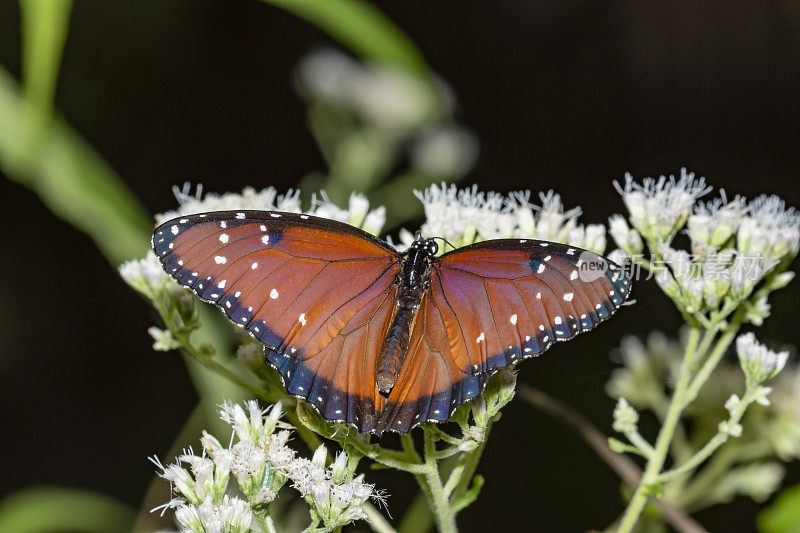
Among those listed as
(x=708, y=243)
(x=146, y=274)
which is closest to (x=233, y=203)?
(x=146, y=274)

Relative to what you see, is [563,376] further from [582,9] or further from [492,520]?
[582,9]

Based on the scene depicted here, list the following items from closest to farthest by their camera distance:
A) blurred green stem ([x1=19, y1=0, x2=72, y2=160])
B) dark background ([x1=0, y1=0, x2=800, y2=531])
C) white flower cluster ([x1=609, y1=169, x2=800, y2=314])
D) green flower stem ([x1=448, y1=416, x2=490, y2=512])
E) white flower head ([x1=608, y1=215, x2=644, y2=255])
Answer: blurred green stem ([x1=19, y1=0, x2=72, y2=160]) → green flower stem ([x1=448, y1=416, x2=490, y2=512]) → white flower cluster ([x1=609, y1=169, x2=800, y2=314]) → white flower head ([x1=608, y1=215, x2=644, y2=255]) → dark background ([x1=0, y1=0, x2=800, y2=531])

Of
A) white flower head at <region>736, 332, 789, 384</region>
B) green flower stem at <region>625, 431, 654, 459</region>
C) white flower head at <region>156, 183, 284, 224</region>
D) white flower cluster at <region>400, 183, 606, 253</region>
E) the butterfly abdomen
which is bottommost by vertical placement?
the butterfly abdomen

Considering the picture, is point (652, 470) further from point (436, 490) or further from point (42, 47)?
point (42, 47)

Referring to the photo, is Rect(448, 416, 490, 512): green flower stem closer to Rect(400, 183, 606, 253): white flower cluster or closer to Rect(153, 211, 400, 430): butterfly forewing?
Rect(153, 211, 400, 430): butterfly forewing

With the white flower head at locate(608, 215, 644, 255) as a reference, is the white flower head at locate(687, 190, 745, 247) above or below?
above

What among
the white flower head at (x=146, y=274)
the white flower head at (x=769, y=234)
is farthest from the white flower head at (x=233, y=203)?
the white flower head at (x=769, y=234)

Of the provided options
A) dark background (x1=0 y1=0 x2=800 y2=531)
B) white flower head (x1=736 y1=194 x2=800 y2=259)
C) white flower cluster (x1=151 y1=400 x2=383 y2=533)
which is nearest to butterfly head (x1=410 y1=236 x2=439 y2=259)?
white flower cluster (x1=151 y1=400 x2=383 y2=533)

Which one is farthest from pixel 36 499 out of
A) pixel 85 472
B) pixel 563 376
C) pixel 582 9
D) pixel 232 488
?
pixel 582 9

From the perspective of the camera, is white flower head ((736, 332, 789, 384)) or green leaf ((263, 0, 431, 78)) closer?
green leaf ((263, 0, 431, 78))
